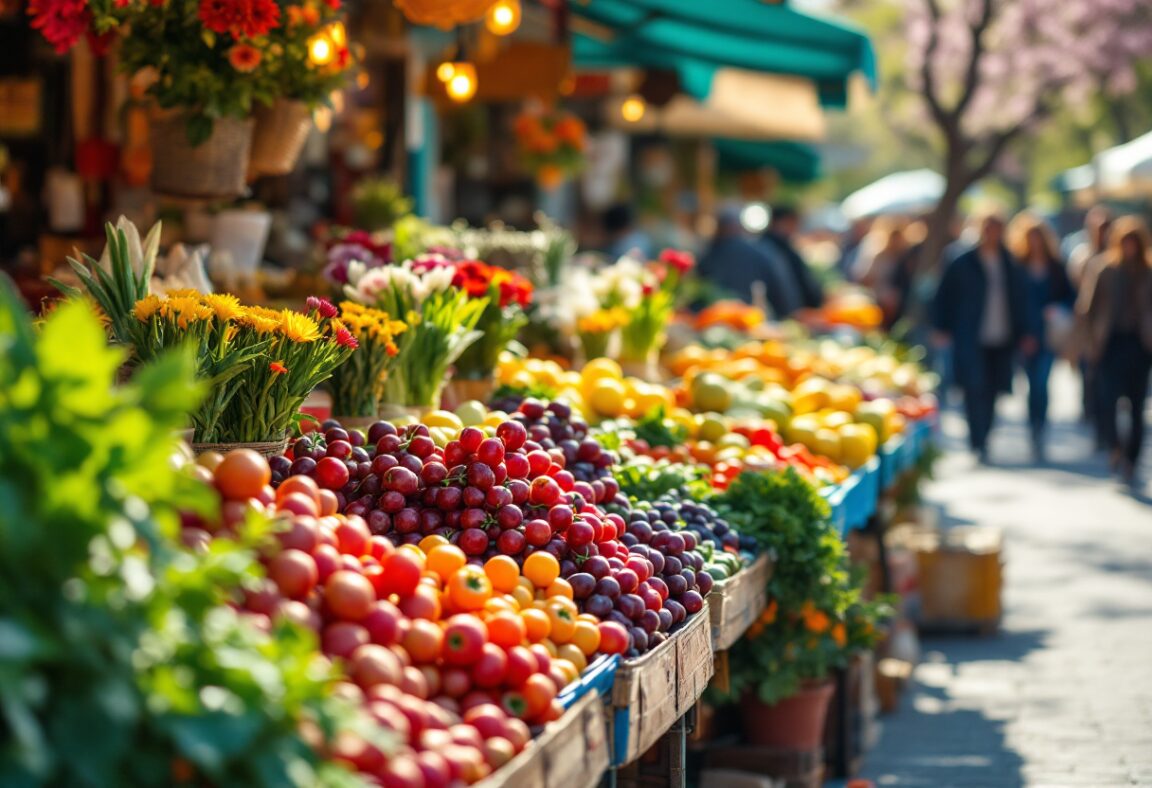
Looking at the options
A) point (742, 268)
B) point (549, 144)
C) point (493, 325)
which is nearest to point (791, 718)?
point (493, 325)

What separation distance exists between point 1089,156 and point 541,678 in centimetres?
3765

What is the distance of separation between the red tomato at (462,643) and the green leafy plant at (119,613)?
2.13 feet

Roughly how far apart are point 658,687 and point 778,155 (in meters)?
17.0

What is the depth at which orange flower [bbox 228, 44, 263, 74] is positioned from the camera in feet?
16.4

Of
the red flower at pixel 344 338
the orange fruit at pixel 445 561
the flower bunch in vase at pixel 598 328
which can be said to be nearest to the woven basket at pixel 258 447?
the red flower at pixel 344 338

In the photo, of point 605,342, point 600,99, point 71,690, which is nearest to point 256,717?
point 71,690

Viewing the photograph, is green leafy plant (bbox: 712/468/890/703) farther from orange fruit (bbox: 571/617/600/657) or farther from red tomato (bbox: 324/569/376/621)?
red tomato (bbox: 324/569/376/621)

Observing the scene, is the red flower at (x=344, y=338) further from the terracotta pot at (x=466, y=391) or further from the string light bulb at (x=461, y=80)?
the string light bulb at (x=461, y=80)

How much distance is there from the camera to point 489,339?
5.52 meters

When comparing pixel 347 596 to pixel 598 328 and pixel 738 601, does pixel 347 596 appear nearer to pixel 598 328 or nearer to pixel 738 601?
pixel 738 601

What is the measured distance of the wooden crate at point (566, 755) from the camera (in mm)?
2549

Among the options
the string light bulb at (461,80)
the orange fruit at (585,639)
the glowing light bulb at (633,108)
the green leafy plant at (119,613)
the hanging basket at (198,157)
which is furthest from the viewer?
the glowing light bulb at (633,108)

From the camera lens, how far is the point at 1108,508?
11258 mm

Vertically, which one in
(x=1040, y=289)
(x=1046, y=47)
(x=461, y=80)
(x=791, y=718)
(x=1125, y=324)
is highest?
(x=1046, y=47)
